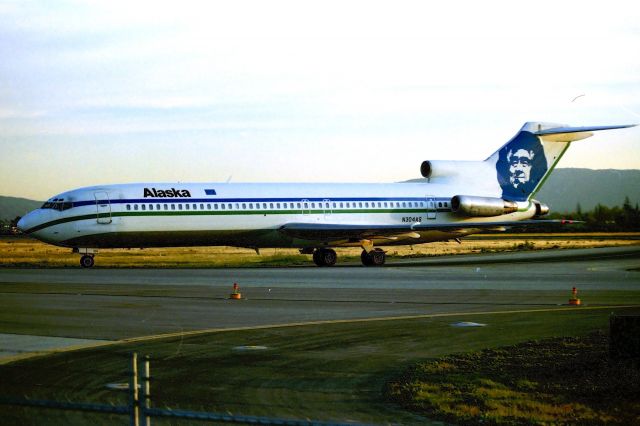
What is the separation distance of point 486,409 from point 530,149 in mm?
42069

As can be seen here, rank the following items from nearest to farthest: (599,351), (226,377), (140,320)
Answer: (226,377) < (599,351) < (140,320)

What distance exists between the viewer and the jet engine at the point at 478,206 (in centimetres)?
4722

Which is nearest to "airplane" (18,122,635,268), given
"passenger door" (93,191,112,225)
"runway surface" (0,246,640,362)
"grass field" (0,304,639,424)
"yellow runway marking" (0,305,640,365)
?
"passenger door" (93,191,112,225)

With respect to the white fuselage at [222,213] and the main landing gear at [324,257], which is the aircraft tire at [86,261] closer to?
the white fuselage at [222,213]

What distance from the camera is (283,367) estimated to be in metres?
13.6

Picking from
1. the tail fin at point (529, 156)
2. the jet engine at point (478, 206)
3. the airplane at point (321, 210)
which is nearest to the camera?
the airplane at point (321, 210)

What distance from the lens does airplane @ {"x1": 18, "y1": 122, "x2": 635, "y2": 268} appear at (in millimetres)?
40812

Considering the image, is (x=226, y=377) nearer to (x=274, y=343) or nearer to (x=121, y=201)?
(x=274, y=343)

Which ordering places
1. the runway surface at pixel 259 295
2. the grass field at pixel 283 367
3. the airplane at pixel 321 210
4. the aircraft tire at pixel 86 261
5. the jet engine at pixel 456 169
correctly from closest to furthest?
the grass field at pixel 283 367 < the runway surface at pixel 259 295 < the airplane at pixel 321 210 < the aircraft tire at pixel 86 261 < the jet engine at pixel 456 169

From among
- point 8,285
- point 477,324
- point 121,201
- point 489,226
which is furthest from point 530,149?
point 477,324

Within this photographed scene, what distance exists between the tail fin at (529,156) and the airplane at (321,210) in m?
0.06

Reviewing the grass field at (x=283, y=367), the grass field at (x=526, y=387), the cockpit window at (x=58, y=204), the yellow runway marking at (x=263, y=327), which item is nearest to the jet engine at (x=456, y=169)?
the cockpit window at (x=58, y=204)

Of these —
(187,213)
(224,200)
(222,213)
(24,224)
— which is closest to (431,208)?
(224,200)

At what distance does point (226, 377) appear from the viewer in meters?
12.8
